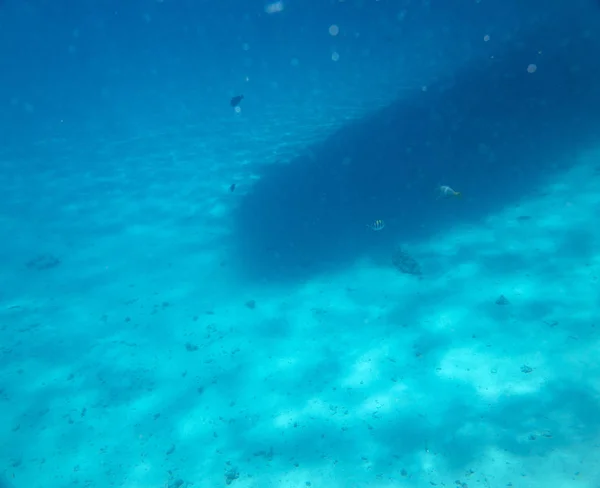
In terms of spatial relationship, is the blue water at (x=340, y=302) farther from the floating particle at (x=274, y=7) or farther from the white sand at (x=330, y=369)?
the floating particle at (x=274, y=7)

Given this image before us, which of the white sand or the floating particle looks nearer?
the white sand

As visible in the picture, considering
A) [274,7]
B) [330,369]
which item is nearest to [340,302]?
[330,369]

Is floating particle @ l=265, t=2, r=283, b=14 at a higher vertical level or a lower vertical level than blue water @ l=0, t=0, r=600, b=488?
higher

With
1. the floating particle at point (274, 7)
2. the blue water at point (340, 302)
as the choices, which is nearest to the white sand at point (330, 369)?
the blue water at point (340, 302)

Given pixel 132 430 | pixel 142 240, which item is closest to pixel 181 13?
pixel 142 240

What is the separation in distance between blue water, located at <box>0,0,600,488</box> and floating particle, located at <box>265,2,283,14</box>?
11465 centimetres

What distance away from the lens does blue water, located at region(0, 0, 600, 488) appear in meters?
7.11

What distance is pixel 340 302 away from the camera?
11406 millimetres

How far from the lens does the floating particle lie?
116m

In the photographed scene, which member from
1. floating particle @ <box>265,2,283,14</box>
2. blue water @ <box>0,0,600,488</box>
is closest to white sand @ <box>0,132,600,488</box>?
blue water @ <box>0,0,600,488</box>

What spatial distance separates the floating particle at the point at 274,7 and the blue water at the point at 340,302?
376 feet

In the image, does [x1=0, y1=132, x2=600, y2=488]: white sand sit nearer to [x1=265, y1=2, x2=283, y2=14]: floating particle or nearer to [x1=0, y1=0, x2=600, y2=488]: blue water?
[x1=0, y1=0, x2=600, y2=488]: blue water

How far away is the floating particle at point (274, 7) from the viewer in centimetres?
11578

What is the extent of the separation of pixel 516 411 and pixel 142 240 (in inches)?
640
